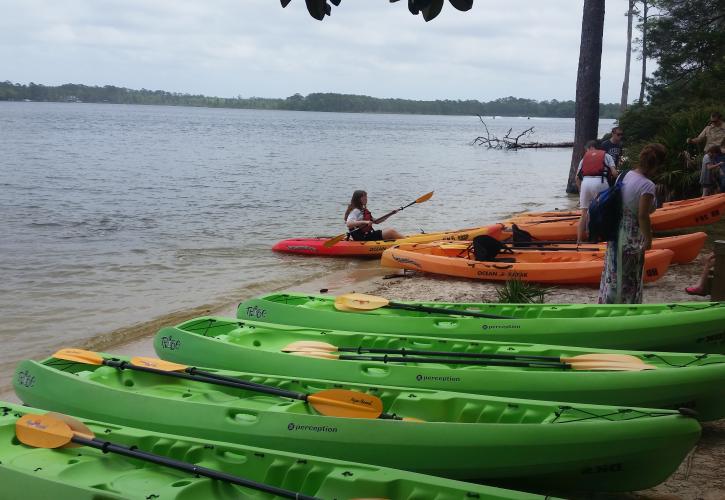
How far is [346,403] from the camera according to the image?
171 inches

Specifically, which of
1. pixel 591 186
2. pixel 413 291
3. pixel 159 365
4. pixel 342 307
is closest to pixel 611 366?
pixel 342 307

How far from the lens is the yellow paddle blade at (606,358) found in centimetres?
496

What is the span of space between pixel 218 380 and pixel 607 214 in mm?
3297

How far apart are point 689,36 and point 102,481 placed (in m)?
25.6

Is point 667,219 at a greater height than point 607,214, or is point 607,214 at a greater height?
point 607,214

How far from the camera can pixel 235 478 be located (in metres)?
3.57

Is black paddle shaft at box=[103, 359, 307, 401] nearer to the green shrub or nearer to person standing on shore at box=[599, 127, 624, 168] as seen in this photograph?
person standing on shore at box=[599, 127, 624, 168]

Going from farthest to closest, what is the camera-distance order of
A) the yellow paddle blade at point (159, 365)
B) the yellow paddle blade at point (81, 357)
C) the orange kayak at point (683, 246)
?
the orange kayak at point (683, 246) < the yellow paddle blade at point (81, 357) < the yellow paddle blade at point (159, 365)

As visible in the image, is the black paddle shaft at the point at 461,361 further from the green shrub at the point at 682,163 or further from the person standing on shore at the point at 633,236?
the green shrub at the point at 682,163

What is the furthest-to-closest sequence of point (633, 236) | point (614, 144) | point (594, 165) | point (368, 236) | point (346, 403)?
1. point (368, 236)
2. point (614, 144)
3. point (594, 165)
4. point (633, 236)
5. point (346, 403)

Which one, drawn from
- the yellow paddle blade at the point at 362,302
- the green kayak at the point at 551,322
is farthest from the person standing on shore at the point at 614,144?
the yellow paddle blade at the point at 362,302

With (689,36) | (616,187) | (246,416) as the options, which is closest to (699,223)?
(616,187)

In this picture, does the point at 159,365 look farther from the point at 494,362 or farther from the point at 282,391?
the point at 494,362

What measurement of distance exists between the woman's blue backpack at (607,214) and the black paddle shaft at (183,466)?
360 cm
